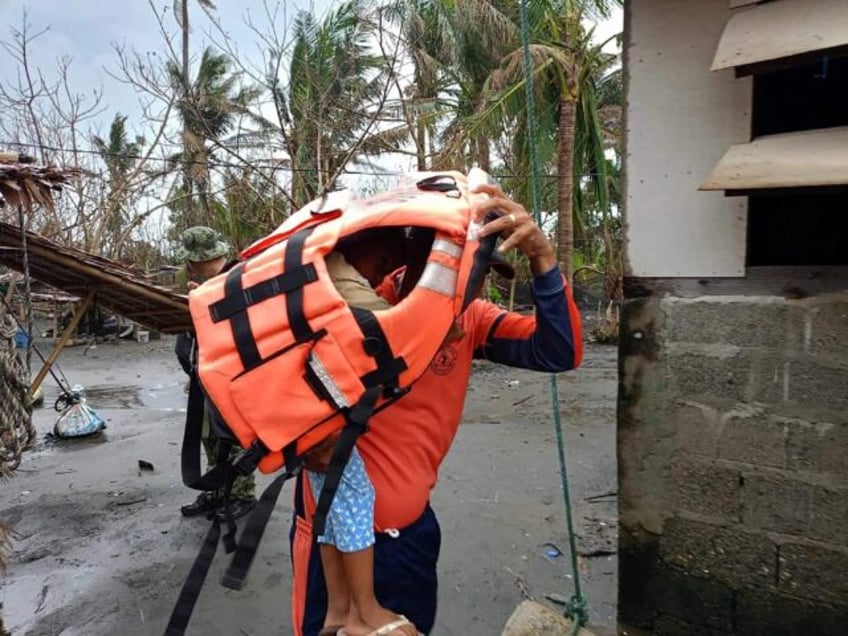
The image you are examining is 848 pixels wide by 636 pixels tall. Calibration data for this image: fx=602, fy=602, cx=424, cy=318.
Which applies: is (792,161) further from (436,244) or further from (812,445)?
(436,244)

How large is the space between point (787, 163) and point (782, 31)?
35 centimetres

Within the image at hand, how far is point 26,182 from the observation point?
2.92 metres

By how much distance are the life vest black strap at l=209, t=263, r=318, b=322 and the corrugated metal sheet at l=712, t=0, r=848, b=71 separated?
1.24 meters

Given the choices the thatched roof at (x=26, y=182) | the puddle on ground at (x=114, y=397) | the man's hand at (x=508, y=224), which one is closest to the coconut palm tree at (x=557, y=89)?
the puddle on ground at (x=114, y=397)

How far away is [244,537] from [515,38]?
13.5 meters

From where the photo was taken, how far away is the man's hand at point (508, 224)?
142 cm

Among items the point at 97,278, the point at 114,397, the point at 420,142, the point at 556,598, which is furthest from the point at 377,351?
the point at 420,142

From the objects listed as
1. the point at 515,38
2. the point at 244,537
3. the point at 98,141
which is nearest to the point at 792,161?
the point at 244,537

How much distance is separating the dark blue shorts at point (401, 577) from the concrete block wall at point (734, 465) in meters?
0.95

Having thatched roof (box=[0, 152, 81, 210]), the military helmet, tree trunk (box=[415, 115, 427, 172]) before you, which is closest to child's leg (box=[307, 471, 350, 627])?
thatched roof (box=[0, 152, 81, 210])

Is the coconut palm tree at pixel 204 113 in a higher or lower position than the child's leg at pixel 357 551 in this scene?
higher

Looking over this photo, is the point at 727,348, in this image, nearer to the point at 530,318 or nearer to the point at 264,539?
the point at 530,318

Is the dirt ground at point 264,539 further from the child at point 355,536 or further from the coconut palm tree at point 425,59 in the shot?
the coconut palm tree at point 425,59

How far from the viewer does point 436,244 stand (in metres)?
1.34
